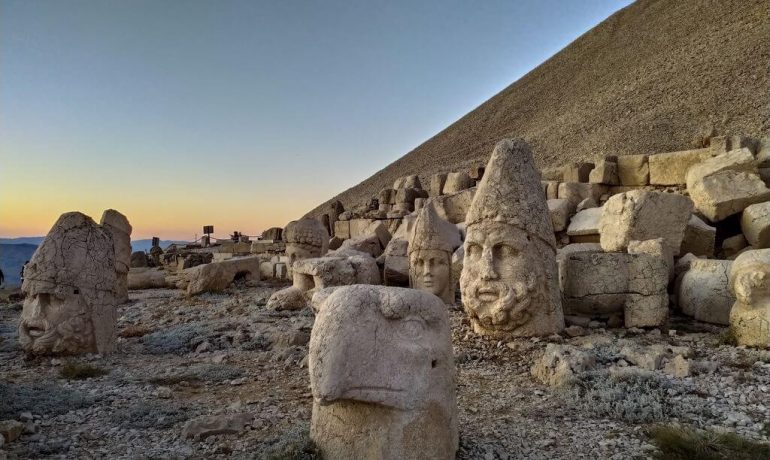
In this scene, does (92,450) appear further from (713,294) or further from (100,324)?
(713,294)

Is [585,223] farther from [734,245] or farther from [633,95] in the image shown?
[633,95]

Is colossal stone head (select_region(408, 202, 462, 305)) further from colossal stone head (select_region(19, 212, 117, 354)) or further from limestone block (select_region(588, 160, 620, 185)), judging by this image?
limestone block (select_region(588, 160, 620, 185))

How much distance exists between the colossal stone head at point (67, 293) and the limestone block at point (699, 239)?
9577mm

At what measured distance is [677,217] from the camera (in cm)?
925

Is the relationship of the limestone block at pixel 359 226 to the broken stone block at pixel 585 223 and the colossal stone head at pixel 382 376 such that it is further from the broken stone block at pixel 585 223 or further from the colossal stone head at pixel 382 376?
the colossal stone head at pixel 382 376

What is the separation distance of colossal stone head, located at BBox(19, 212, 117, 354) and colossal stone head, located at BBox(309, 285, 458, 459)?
4.61m

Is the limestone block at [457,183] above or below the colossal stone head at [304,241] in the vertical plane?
above

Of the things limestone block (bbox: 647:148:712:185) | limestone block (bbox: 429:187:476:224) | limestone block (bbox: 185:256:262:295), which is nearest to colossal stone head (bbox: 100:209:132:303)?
limestone block (bbox: 185:256:262:295)

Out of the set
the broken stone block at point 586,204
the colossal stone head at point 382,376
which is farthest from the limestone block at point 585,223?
the colossal stone head at point 382,376

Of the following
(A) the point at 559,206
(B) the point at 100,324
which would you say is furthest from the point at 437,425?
(A) the point at 559,206

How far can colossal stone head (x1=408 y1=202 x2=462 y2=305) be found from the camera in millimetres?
9211

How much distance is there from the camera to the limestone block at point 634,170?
1532cm

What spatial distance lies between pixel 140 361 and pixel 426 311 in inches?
188

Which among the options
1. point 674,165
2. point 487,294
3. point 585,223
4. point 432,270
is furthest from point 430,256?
point 674,165
